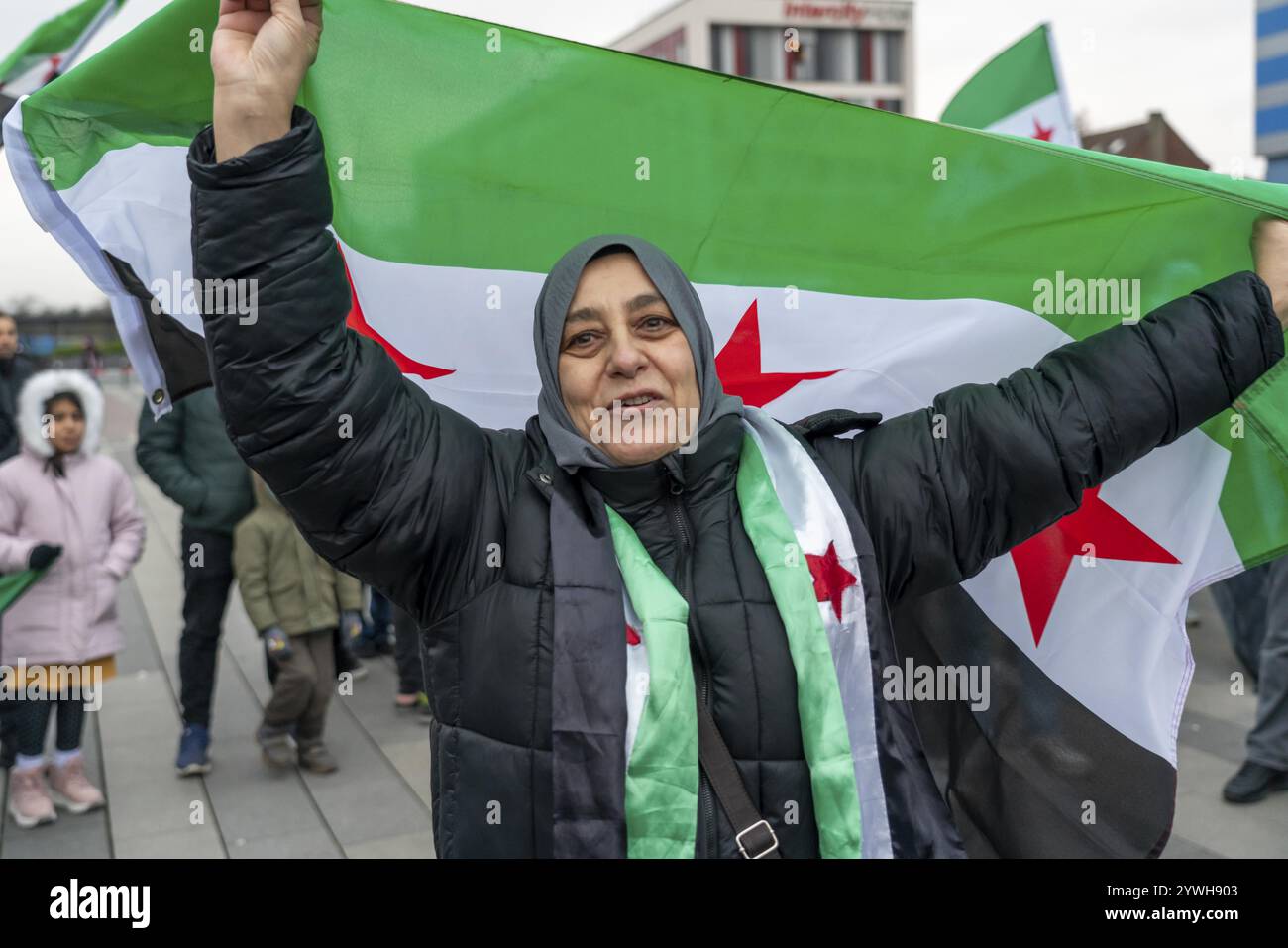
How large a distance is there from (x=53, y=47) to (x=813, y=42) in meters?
46.1

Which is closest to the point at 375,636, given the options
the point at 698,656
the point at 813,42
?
the point at 698,656

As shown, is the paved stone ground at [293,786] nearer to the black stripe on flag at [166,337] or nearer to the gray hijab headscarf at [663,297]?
the black stripe on flag at [166,337]

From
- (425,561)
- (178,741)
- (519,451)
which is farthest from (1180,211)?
(178,741)

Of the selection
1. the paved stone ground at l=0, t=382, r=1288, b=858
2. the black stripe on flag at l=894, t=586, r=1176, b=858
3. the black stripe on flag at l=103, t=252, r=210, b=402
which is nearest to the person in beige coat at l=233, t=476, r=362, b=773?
the paved stone ground at l=0, t=382, r=1288, b=858

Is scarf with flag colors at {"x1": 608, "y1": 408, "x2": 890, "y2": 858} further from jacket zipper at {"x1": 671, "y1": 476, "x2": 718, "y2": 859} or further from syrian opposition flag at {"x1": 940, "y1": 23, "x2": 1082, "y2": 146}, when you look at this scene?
syrian opposition flag at {"x1": 940, "y1": 23, "x2": 1082, "y2": 146}

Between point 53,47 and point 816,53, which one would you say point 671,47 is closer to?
point 816,53

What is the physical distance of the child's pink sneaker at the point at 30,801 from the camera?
16.0ft

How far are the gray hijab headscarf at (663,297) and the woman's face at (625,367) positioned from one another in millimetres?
14

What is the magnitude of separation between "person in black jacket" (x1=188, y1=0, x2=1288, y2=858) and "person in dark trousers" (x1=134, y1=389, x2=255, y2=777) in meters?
3.63

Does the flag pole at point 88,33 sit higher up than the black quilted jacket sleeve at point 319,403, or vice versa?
the flag pole at point 88,33

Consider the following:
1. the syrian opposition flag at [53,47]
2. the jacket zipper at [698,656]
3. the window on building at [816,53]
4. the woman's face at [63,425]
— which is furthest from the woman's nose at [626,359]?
the window on building at [816,53]

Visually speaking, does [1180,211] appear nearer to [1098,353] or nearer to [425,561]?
[1098,353]

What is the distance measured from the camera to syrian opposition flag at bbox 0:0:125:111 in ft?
13.2

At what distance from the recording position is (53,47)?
4098 mm
